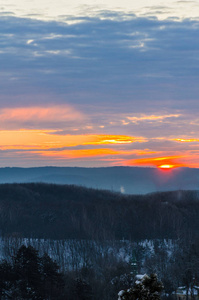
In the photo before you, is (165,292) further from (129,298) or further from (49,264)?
(129,298)

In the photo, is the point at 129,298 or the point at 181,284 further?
the point at 181,284

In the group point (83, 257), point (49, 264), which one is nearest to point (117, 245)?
point (83, 257)

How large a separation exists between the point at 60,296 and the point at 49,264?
5321 mm

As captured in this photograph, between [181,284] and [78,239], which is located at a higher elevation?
[78,239]

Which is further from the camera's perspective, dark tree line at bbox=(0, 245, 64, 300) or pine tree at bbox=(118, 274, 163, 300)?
dark tree line at bbox=(0, 245, 64, 300)

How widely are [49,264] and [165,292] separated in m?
28.4

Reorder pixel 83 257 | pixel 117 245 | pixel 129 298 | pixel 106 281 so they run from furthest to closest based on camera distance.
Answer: pixel 117 245 < pixel 83 257 < pixel 106 281 < pixel 129 298

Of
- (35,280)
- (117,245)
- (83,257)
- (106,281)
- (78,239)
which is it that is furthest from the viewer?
(78,239)

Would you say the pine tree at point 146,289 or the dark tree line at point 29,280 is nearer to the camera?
the pine tree at point 146,289

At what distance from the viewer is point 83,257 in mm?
170125

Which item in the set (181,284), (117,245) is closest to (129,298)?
(181,284)

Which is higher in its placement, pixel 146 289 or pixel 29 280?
pixel 29 280

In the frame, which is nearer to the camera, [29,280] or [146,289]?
[146,289]

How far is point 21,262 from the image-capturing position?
8825 centimetres
